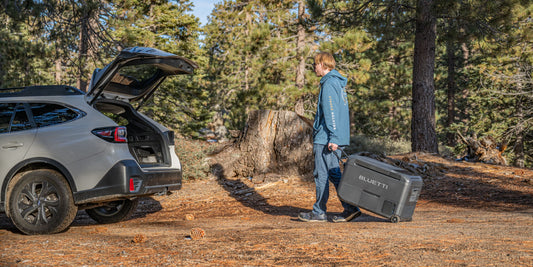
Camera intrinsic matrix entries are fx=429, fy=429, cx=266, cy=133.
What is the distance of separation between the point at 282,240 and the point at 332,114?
6.20 ft

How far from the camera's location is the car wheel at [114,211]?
6.30 meters

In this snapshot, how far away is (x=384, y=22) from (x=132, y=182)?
421 inches

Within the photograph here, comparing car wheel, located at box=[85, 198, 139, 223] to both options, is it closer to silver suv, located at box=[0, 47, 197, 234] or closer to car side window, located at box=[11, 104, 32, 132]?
silver suv, located at box=[0, 47, 197, 234]

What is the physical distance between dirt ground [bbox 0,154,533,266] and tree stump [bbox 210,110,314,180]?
2.02m

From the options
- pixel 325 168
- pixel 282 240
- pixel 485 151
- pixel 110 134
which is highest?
pixel 110 134

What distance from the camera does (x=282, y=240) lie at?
425cm

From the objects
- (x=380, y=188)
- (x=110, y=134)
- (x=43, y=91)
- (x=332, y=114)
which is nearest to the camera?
(x=110, y=134)

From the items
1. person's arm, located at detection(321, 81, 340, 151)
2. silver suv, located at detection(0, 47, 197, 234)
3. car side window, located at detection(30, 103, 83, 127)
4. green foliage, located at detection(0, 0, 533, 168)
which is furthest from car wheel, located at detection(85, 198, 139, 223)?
green foliage, located at detection(0, 0, 533, 168)

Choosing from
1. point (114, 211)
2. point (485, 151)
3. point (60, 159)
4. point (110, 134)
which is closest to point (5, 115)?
point (60, 159)

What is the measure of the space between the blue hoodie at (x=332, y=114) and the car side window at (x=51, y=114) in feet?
9.80

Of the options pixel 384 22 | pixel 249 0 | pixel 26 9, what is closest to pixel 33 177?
pixel 26 9

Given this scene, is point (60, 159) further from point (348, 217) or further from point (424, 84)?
point (424, 84)

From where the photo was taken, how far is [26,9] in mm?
10211

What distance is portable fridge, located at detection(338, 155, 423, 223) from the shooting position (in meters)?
5.09
